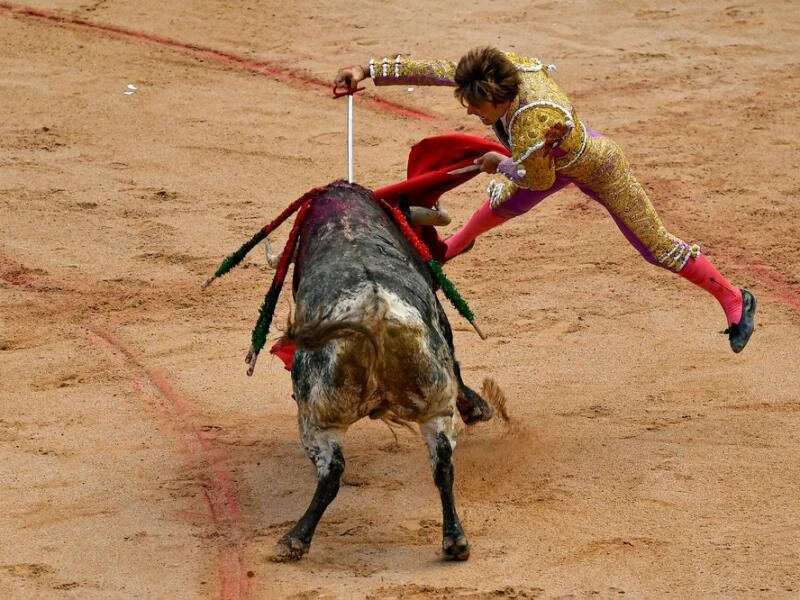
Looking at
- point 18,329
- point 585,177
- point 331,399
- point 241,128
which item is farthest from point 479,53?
point 241,128

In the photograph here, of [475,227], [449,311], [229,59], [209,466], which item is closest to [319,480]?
[209,466]

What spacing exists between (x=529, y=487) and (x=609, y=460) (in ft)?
1.29

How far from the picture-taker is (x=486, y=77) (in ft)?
17.1

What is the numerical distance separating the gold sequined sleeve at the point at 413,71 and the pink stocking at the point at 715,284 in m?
1.23

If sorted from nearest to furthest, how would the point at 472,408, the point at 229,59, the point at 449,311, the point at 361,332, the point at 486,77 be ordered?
1. the point at 361,332
2. the point at 486,77
3. the point at 472,408
4. the point at 449,311
5. the point at 229,59

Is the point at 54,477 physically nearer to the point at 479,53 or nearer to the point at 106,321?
the point at 106,321

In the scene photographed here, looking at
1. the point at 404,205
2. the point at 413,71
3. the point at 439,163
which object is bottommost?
the point at 404,205

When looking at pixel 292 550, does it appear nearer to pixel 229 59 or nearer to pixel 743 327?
pixel 743 327

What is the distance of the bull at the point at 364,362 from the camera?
453 cm

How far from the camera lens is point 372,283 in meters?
4.62

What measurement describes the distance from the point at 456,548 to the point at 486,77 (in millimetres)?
1664

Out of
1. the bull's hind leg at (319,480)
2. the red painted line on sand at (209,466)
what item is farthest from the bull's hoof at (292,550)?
the red painted line on sand at (209,466)

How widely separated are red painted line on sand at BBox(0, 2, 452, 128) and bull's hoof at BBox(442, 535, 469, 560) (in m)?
4.91

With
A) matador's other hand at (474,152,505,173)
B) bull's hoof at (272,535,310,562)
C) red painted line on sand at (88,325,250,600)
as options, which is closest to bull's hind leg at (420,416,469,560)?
bull's hoof at (272,535,310,562)
